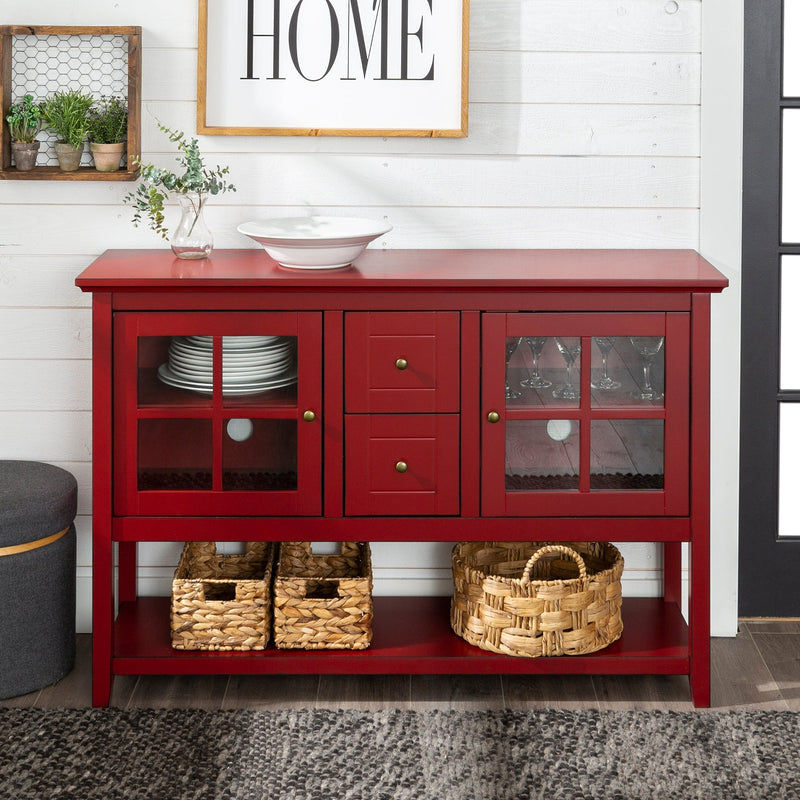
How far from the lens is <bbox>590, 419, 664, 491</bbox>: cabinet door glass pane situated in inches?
98.3

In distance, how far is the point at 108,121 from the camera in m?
2.76

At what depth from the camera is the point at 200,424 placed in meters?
2.50

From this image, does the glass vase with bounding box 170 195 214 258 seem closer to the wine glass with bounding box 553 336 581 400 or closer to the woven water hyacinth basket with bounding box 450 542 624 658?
the wine glass with bounding box 553 336 581 400

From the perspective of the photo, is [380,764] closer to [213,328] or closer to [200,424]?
[200,424]

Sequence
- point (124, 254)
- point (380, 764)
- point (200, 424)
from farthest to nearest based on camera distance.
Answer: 1. point (124, 254)
2. point (200, 424)
3. point (380, 764)

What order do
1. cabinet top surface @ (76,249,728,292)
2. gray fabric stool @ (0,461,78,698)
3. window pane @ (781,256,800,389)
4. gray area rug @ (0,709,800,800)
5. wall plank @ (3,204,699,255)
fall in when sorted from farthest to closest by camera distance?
window pane @ (781,256,800,389)
wall plank @ (3,204,699,255)
gray fabric stool @ (0,461,78,698)
cabinet top surface @ (76,249,728,292)
gray area rug @ (0,709,800,800)

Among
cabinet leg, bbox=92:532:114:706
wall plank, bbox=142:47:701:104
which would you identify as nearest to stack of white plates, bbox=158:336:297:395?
cabinet leg, bbox=92:532:114:706

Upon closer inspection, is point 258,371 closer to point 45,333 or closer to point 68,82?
point 45,333

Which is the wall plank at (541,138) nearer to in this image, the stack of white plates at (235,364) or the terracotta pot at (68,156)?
the terracotta pot at (68,156)

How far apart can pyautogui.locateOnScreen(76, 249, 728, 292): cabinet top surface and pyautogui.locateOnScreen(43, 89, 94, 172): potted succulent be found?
244 mm

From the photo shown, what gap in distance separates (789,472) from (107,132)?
1919mm

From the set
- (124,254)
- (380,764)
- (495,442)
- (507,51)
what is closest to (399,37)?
(507,51)

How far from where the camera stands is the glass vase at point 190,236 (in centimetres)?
264

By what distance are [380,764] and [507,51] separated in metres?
1.67
